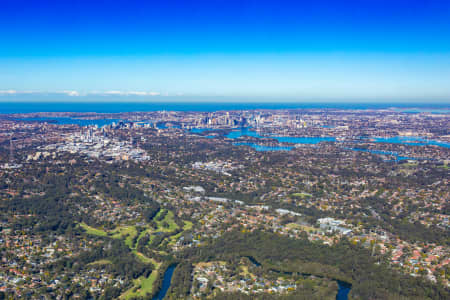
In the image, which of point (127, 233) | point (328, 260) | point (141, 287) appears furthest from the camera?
point (127, 233)

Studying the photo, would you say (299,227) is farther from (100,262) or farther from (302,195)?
(100,262)

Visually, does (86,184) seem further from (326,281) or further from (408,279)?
(408,279)

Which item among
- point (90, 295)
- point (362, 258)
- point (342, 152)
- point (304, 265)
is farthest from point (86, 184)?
point (342, 152)

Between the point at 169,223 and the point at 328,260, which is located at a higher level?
the point at 169,223

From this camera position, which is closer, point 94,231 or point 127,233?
point 127,233

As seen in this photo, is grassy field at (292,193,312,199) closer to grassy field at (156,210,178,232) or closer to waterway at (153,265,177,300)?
grassy field at (156,210,178,232)

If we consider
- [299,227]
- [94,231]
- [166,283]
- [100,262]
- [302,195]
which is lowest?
[166,283]

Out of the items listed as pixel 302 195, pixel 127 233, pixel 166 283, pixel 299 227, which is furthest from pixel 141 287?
pixel 302 195

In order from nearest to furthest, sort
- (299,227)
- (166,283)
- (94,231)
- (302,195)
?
1. (166,283)
2. (94,231)
3. (299,227)
4. (302,195)

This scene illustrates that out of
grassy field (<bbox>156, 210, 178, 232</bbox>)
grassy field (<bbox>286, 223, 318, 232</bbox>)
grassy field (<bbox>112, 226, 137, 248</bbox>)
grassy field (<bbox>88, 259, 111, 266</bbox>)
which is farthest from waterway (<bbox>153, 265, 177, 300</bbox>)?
grassy field (<bbox>286, 223, 318, 232</bbox>)
